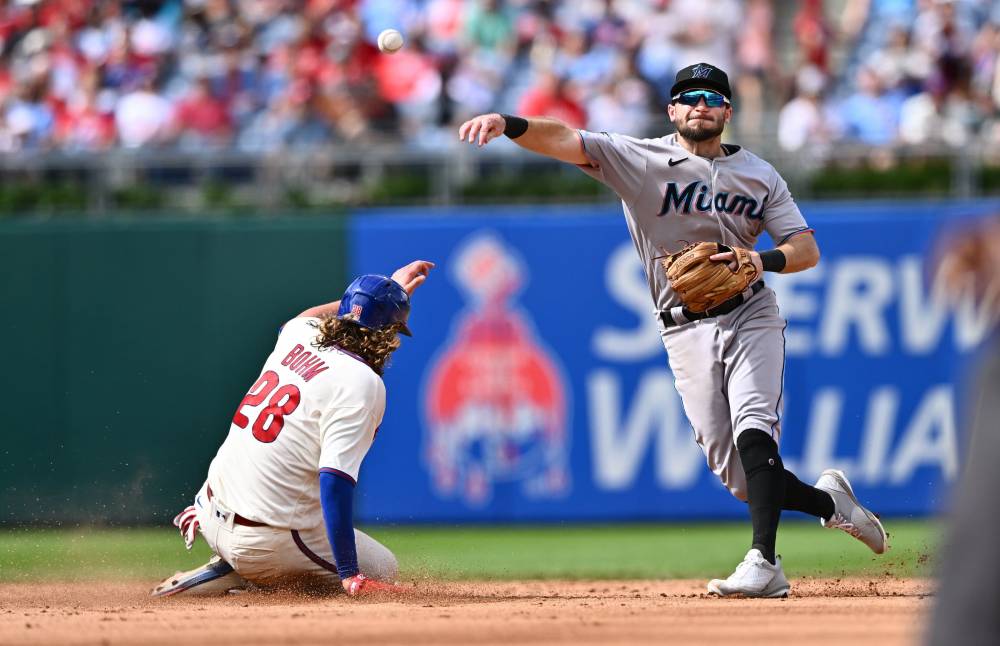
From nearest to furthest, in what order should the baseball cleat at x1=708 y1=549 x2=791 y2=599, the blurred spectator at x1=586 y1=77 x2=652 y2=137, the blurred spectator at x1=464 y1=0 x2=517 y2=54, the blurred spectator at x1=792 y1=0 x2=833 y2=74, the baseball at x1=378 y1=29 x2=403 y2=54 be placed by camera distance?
1. the baseball cleat at x1=708 y1=549 x2=791 y2=599
2. the baseball at x1=378 y1=29 x2=403 y2=54
3. the blurred spectator at x1=586 y1=77 x2=652 y2=137
4. the blurred spectator at x1=792 y1=0 x2=833 y2=74
5. the blurred spectator at x1=464 y1=0 x2=517 y2=54

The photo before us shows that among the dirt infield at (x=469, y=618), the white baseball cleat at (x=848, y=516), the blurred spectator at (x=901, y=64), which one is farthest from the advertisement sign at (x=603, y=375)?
the white baseball cleat at (x=848, y=516)

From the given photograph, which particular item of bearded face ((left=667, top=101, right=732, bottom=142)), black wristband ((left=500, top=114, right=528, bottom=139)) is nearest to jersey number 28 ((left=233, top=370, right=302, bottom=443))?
black wristband ((left=500, top=114, right=528, bottom=139))

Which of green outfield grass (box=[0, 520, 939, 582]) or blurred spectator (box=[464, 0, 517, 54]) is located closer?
green outfield grass (box=[0, 520, 939, 582])

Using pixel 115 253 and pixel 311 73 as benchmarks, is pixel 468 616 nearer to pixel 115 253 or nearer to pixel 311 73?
pixel 115 253

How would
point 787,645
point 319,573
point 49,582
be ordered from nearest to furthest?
point 787,645 < point 319,573 < point 49,582

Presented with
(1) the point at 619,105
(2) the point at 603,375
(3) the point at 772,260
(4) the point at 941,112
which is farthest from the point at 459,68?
(3) the point at 772,260

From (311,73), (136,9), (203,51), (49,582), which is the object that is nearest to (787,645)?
(49,582)

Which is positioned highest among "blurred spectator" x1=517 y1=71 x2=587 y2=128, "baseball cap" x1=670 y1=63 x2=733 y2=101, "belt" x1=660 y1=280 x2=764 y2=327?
"blurred spectator" x1=517 y1=71 x2=587 y2=128

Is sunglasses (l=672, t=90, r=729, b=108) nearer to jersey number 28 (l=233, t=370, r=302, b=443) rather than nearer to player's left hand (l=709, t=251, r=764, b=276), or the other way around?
player's left hand (l=709, t=251, r=764, b=276)
